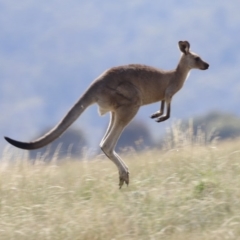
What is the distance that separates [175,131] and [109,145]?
5.42ft

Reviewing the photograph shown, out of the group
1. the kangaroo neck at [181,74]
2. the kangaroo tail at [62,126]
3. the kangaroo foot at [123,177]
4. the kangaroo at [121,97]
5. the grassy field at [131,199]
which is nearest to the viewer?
the grassy field at [131,199]

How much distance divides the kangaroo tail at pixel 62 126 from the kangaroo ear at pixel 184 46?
5.71ft

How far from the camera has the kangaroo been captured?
27.1 feet

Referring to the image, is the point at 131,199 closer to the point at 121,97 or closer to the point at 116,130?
the point at 116,130

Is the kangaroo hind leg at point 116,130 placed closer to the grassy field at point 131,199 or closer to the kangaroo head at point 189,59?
the grassy field at point 131,199

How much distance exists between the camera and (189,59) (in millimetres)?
9820

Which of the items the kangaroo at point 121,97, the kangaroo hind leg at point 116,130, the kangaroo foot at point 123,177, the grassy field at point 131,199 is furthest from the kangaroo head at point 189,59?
the kangaroo foot at point 123,177

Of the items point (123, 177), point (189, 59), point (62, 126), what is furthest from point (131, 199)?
point (189, 59)

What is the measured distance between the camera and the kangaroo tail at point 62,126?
761cm

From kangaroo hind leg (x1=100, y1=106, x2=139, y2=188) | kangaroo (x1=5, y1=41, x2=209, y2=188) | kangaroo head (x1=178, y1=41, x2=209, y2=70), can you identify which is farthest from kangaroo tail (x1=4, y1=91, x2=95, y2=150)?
kangaroo head (x1=178, y1=41, x2=209, y2=70)

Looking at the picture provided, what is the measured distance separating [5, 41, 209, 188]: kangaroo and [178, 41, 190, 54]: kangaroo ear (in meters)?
0.48

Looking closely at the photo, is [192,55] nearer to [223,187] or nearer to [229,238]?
[223,187]

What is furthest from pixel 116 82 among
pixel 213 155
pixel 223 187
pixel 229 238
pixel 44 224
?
pixel 229 238

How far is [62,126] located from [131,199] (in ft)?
4.46
